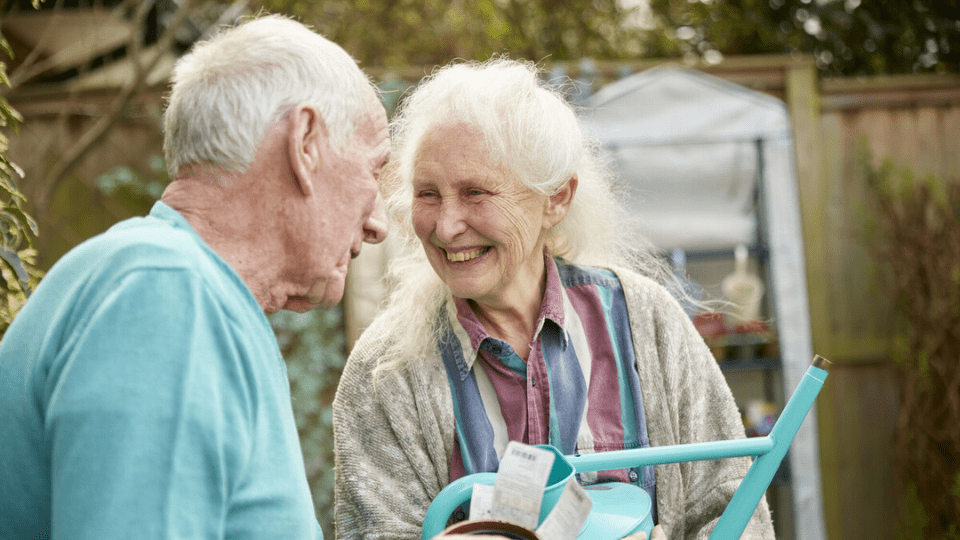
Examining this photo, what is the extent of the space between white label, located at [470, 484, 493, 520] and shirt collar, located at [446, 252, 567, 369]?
0.52m

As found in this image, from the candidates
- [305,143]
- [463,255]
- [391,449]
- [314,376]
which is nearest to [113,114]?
[314,376]

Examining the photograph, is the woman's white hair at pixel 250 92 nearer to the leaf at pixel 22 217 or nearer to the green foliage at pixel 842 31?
the leaf at pixel 22 217

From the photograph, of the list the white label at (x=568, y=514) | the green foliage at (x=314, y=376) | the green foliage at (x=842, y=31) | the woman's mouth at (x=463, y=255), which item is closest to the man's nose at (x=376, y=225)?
the woman's mouth at (x=463, y=255)

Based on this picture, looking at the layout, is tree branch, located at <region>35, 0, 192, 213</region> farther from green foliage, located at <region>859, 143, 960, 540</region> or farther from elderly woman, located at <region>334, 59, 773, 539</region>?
green foliage, located at <region>859, 143, 960, 540</region>

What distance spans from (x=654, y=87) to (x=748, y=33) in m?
3.08

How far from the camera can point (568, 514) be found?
1.16 metres

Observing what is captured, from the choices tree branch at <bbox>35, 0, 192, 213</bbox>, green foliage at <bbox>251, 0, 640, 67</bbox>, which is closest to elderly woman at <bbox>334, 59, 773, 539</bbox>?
tree branch at <bbox>35, 0, 192, 213</bbox>

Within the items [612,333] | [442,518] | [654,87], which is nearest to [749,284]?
[654,87]

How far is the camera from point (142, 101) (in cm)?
434

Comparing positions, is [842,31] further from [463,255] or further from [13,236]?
[13,236]

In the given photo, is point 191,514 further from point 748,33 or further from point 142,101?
point 748,33

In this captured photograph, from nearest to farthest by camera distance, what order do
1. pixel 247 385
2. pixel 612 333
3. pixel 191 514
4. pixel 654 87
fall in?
pixel 191 514 < pixel 247 385 < pixel 612 333 < pixel 654 87

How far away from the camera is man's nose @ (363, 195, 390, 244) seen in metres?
1.36

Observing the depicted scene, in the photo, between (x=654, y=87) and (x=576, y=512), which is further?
(x=654, y=87)
